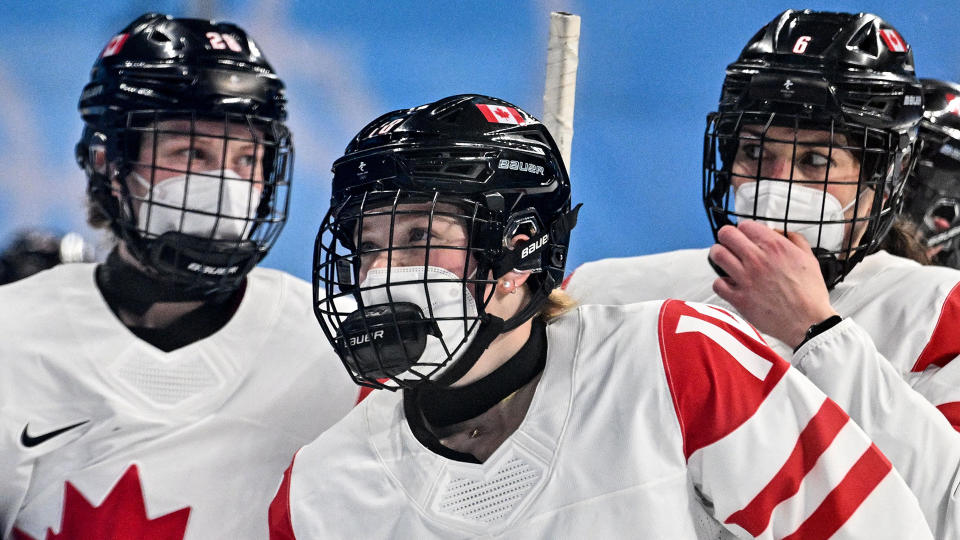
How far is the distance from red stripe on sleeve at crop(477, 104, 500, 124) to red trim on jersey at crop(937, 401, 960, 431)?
31.8 inches

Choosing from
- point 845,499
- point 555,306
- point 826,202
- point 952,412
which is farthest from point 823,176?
point 845,499

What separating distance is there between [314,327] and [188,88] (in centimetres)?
47

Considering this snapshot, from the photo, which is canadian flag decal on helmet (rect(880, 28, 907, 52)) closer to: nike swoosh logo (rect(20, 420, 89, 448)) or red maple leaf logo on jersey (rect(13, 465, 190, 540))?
red maple leaf logo on jersey (rect(13, 465, 190, 540))

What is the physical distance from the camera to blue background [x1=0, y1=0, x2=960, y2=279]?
240cm

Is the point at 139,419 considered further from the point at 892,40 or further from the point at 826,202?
the point at 892,40

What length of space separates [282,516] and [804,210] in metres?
0.95

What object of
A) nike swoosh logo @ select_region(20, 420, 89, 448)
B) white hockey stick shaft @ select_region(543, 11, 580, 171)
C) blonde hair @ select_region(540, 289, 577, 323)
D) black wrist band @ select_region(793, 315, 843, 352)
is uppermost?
white hockey stick shaft @ select_region(543, 11, 580, 171)

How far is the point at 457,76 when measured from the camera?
2414mm

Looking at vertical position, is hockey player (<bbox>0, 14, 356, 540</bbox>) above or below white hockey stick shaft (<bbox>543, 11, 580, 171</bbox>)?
below

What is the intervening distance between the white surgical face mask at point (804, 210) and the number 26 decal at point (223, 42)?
3.11ft

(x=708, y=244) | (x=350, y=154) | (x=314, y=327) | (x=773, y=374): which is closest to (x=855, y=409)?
(x=773, y=374)

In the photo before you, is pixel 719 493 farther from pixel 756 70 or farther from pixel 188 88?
pixel 188 88

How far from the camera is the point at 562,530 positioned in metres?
1.32

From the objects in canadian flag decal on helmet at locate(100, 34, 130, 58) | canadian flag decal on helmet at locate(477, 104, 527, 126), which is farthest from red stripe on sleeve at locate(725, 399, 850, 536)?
canadian flag decal on helmet at locate(100, 34, 130, 58)
